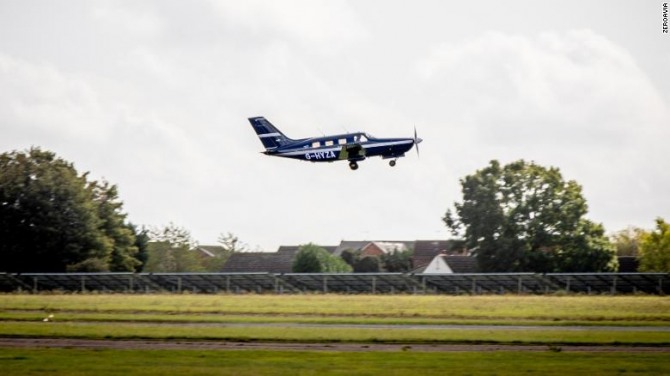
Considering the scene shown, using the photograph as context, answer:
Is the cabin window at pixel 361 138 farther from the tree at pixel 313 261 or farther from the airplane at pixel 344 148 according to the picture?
the tree at pixel 313 261

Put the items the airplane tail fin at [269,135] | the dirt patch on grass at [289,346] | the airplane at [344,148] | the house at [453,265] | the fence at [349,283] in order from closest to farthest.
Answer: the dirt patch on grass at [289,346], the airplane at [344,148], the airplane tail fin at [269,135], the fence at [349,283], the house at [453,265]

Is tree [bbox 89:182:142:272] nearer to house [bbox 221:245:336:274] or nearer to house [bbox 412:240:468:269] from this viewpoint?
house [bbox 221:245:336:274]

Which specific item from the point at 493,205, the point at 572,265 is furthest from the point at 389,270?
the point at 572,265

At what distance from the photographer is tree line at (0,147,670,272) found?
109562mm

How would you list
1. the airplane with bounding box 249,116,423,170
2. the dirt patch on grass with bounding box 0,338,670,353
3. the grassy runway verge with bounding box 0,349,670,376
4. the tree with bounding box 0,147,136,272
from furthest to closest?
the tree with bounding box 0,147,136,272, the airplane with bounding box 249,116,423,170, the dirt patch on grass with bounding box 0,338,670,353, the grassy runway verge with bounding box 0,349,670,376

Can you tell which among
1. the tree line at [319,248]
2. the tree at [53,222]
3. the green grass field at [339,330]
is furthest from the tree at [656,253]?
the tree at [53,222]

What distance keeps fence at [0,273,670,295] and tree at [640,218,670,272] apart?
77.5 feet

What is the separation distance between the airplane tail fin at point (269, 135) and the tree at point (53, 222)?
51337 mm

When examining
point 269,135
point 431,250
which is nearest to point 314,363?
point 269,135

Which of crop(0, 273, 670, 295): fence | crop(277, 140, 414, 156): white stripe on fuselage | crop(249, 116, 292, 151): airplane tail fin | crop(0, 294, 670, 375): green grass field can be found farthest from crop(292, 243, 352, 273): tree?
crop(277, 140, 414, 156): white stripe on fuselage

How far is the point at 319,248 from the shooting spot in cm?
11681

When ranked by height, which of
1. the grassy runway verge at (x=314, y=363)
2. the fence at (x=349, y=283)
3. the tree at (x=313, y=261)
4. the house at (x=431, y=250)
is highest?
the house at (x=431, y=250)

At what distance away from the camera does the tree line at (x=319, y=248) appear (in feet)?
359

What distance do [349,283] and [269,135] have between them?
113 feet
